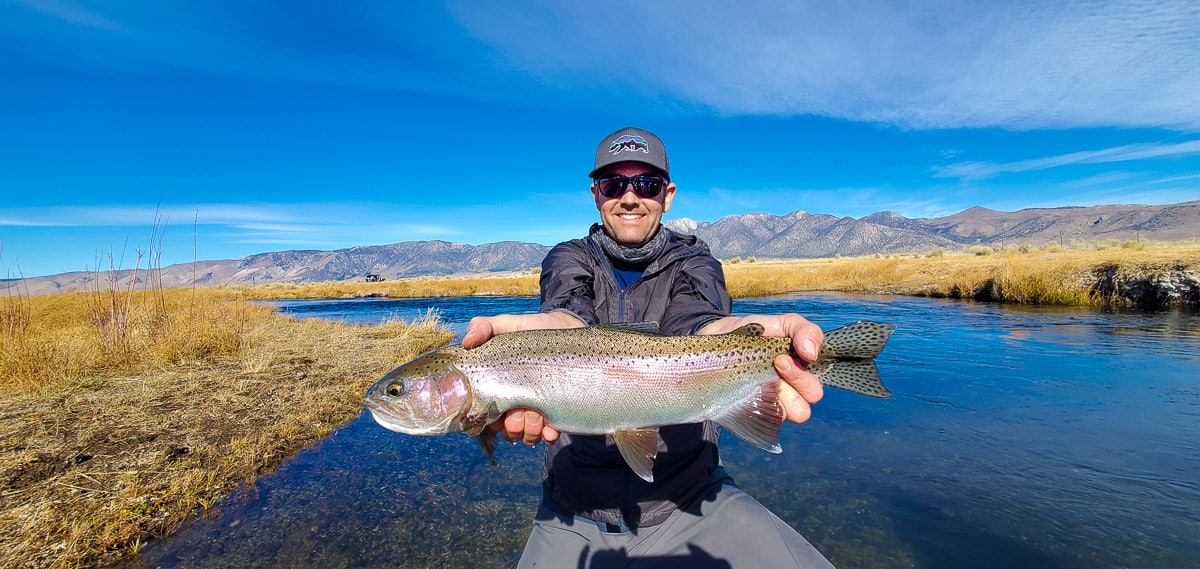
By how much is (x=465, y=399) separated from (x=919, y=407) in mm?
8159

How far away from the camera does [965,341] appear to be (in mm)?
13242

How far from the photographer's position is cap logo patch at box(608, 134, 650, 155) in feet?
13.3

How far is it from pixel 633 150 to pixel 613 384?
6.56ft

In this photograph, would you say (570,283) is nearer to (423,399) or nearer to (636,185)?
(636,185)

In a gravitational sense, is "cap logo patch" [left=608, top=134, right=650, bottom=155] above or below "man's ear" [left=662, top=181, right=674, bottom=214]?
above

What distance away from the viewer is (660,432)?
3.44m

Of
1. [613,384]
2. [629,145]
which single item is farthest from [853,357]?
[629,145]

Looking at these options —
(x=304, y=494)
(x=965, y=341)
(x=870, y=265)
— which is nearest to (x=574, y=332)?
(x=304, y=494)

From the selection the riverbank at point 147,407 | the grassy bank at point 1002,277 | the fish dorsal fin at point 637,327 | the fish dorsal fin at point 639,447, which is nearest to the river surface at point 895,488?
the riverbank at point 147,407

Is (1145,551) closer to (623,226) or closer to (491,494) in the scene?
(623,226)

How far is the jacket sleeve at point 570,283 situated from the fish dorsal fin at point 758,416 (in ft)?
4.34

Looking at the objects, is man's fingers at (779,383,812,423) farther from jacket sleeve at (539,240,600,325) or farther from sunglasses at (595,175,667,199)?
sunglasses at (595,175,667,199)

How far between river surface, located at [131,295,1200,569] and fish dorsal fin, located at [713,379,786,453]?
8.21 ft

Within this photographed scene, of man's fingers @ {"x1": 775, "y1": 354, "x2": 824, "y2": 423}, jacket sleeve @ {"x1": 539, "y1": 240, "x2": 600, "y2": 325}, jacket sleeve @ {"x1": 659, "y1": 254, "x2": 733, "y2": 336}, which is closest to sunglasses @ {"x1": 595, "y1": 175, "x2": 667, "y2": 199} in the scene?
jacket sleeve @ {"x1": 539, "y1": 240, "x2": 600, "y2": 325}
